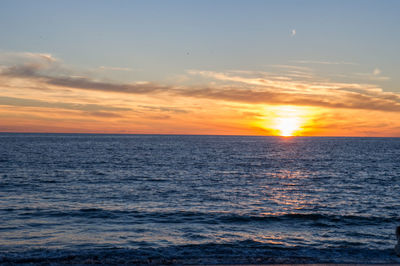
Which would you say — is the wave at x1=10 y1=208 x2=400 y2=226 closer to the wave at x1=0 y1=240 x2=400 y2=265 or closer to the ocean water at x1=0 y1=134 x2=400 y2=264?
the ocean water at x1=0 y1=134 x2=400 y2=264

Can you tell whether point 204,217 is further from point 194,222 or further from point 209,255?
point 209,255

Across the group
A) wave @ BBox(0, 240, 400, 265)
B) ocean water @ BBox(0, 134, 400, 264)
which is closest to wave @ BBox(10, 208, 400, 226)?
ocean water @ BBox(0, 134, 400, 264)

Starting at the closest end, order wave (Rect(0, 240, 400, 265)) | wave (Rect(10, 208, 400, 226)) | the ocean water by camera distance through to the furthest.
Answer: wave (Rect(0, 240, 400, 265)) → the ocean water → wave (Rect(10, 208, 400, 226))

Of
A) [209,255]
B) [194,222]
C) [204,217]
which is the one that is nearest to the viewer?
[209,255]

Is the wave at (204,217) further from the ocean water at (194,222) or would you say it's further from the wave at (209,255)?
the wave at (209,255)

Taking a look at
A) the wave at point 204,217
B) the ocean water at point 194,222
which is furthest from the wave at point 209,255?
the wave at point 204,217

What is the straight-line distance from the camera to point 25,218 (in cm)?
2255

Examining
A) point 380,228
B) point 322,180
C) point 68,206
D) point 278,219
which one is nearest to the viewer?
point 380,228

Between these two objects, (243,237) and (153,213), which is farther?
(153,213)

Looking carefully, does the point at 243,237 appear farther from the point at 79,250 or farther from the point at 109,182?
the point at 109,182

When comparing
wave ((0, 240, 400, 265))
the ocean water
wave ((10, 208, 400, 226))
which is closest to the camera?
wave ((0, 240, 400, 265))

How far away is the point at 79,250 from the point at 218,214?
1108 centimetres

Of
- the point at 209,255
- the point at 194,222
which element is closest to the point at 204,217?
the point at 194,222

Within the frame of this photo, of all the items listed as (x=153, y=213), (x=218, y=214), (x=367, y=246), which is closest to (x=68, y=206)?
(x=153, y=213)
